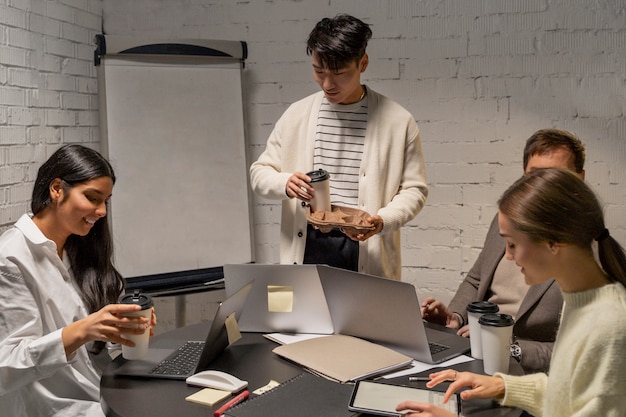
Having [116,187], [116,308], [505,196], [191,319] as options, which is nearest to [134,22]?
[116,187]

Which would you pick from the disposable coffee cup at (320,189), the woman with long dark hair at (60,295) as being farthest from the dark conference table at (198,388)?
the disposable coffee cup at (320,189)

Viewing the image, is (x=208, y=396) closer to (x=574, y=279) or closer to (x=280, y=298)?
(x=280, y=298)

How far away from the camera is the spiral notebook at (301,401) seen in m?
1.38

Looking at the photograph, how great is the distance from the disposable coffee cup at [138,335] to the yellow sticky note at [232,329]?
0.69 feet

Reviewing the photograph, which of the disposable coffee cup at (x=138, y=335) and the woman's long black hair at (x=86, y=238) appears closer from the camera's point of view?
the disposable coffee cup at (x=138, y=335)

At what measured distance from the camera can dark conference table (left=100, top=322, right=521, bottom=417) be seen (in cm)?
143

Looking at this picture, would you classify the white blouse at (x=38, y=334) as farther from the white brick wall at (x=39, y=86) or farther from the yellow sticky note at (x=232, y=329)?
the white brick wall at (x=39, y=86)

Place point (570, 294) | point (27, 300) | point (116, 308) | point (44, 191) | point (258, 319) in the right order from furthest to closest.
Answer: point (258, 319) → point (44, 191) → point (27, 300) → point (116, 308) → point (570, 294)

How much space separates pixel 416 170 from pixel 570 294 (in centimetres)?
115

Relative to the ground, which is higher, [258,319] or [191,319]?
[258,319]

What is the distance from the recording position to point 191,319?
368 cm

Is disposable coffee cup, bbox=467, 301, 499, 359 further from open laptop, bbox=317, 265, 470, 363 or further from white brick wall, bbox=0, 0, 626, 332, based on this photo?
white brick wall, bbox=0, 0, 626, 332

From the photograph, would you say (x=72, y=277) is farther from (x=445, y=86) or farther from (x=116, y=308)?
(x=445, y=86)

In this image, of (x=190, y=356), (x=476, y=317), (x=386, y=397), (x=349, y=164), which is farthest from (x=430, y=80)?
(x=386, y=397)
